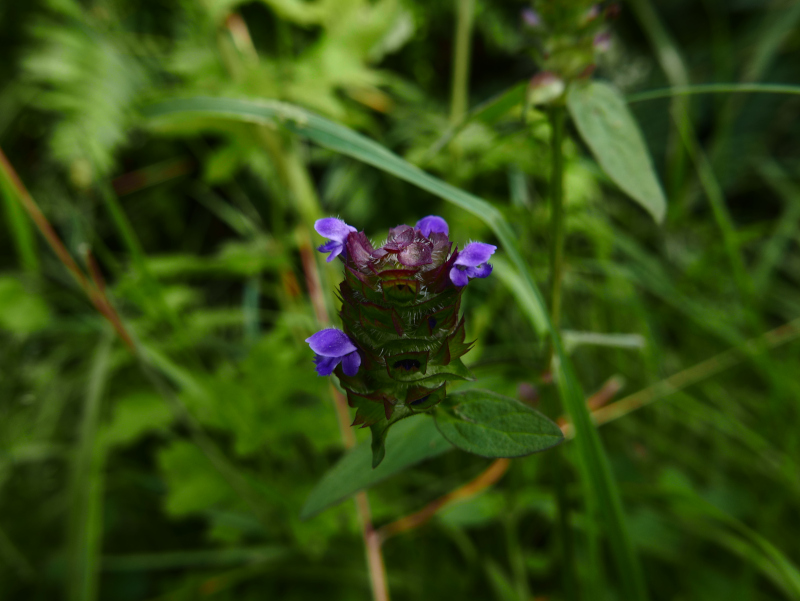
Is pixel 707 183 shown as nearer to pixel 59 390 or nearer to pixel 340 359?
pixel 340 359

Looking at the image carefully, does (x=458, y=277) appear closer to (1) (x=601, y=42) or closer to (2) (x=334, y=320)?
(1) (x=601, y=42)

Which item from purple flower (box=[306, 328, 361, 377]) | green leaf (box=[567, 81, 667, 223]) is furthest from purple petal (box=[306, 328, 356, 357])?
green leaf (box=[567, 81, 667, 223])

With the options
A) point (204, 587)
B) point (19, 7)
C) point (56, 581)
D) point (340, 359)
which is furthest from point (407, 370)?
point (19, 7)

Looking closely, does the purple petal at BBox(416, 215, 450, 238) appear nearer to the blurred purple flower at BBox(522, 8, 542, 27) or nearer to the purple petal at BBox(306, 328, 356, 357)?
the purple petal at BBox(306, 328, 356, 357)

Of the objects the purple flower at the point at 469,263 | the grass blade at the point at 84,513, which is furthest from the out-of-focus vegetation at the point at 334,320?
the purple flower at the point at 469,263

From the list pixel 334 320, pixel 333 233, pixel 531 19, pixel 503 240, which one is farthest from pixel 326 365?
pixel 334 320

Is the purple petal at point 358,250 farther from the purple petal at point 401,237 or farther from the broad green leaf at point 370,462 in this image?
→ the broad green leaf at point 370,462
